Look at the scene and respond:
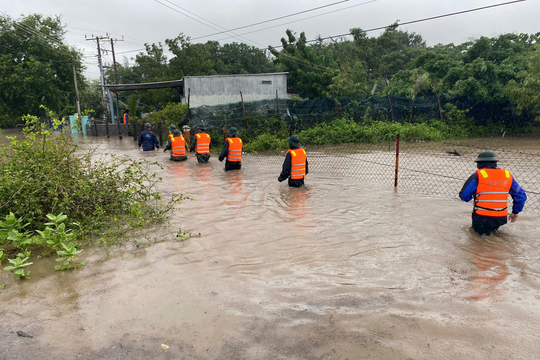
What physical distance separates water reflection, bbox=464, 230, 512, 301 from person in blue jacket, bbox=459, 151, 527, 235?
0.25 meters

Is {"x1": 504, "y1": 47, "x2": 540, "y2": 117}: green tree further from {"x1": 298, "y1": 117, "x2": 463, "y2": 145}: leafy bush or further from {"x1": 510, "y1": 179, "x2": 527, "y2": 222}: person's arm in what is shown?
{"x1": 510, "y1": 179, "x2": 527, "y2": 222}: person's arm

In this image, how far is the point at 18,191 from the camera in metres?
5.17

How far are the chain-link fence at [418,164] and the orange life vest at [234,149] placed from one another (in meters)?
1.96

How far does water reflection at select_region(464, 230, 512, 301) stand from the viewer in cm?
384

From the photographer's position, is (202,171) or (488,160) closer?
(488,160)

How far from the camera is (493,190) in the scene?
506 centimetres

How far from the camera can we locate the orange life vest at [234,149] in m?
10.3

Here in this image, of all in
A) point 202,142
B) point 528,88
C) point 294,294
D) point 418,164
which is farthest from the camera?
point 528,88

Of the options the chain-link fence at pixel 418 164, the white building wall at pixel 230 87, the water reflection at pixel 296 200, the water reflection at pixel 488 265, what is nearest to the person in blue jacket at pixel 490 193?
the water reflection at pixel 488 265

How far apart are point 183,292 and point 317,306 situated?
1362mm

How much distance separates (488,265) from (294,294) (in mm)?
2426

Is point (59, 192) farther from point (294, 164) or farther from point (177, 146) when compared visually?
point (177, 146)

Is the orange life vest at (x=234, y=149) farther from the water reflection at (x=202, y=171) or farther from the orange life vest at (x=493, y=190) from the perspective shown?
the orange life vest at (x=493, y=190)

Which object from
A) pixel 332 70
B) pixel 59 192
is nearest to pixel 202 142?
pixel 59 192
